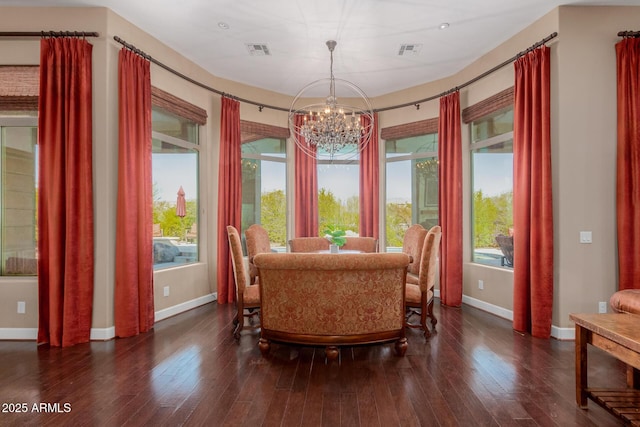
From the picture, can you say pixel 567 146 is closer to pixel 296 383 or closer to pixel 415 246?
pixel 415 246

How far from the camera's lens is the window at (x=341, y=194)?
6176 mm

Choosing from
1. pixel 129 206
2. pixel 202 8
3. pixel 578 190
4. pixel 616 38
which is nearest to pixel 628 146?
pixel 578 190

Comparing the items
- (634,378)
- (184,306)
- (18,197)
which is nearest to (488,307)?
(634,378)

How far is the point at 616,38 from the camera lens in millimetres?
3418

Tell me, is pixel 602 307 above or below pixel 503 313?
above

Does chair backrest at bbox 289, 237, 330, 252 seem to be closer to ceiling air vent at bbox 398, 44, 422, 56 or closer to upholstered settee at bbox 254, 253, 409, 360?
upholstered settee at bbox 254, 253, 409, 360

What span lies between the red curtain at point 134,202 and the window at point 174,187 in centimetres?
58

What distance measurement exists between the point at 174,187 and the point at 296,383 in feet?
11.0

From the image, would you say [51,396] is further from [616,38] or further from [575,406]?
[616,38]

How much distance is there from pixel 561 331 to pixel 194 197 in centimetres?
485

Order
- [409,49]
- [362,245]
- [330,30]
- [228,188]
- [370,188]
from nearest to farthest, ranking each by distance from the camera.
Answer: [330,30] < [409,49] < [362,245] < [228,188] < [370,188]

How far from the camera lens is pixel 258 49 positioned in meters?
4.29

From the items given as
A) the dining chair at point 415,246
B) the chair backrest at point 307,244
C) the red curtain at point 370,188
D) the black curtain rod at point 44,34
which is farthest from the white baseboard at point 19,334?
the red curtain at point 370,188

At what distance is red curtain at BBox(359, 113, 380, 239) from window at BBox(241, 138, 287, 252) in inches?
54.9
